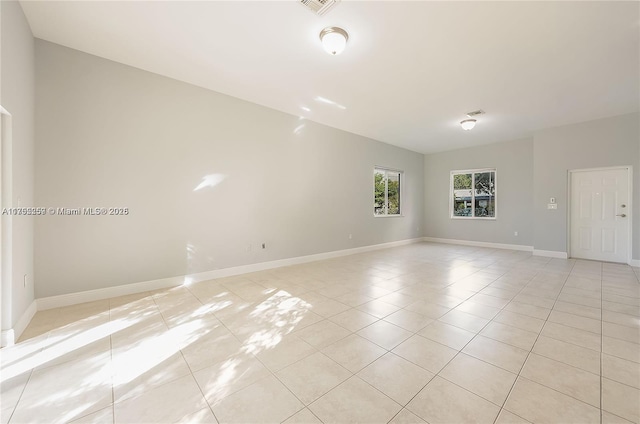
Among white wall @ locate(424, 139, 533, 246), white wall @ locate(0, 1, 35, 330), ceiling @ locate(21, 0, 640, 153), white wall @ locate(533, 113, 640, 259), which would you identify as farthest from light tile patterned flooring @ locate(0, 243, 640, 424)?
white wall @ locate(424, 139, 533, 246)

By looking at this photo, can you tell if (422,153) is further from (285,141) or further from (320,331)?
(320,331)

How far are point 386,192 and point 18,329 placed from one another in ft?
23.7

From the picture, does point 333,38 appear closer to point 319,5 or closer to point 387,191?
point 319,5

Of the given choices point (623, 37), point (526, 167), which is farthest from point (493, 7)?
point (526, 167)

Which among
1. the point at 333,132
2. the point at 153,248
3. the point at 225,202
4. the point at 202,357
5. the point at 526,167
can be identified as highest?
the point at 333,132

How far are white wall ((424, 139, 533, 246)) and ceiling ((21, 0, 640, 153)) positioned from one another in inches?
88.2

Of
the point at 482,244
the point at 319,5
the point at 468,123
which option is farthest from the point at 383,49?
the point at 482,244

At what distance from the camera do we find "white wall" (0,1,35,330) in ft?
6.97

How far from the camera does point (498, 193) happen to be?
23.6ft

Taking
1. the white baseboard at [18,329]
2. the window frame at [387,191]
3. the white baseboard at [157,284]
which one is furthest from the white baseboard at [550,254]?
the white baseboard at [18,329]

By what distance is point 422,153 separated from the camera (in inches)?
336

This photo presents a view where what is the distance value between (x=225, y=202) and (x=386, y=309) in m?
2.96

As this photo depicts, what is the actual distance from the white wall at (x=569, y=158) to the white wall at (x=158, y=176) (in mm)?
5241

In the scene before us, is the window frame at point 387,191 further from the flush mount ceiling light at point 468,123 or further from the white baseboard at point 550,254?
the white baseboard at point 550,254
